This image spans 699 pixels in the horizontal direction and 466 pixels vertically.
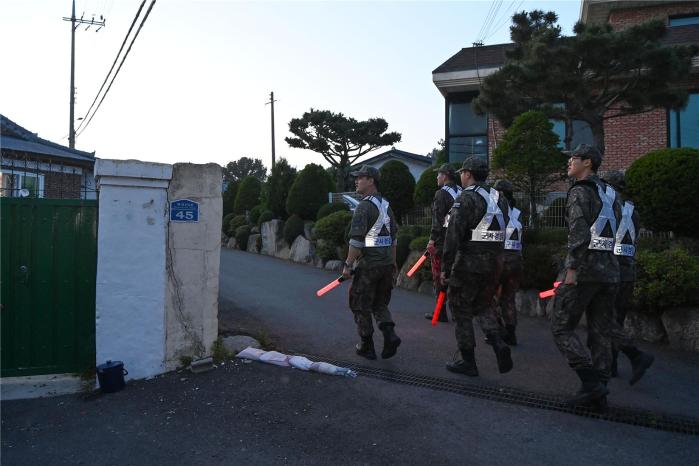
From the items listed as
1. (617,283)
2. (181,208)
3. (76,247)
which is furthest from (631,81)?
(76,247)

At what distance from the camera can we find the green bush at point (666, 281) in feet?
19.4

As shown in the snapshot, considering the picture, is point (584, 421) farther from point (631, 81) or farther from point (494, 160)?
point (631, 81)

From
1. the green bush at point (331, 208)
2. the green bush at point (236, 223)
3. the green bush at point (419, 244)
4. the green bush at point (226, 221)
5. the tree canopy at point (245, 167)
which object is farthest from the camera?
the tree canopy at point (245, 167)

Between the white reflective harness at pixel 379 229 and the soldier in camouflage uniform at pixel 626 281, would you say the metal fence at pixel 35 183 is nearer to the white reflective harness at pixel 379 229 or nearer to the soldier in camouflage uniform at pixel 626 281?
the white reflective harness at pixel 379 229

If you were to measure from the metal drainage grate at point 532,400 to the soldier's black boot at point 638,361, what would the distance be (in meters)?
0.52

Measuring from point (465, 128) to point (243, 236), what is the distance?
31.2ft

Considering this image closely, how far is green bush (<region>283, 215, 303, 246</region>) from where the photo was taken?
1666 cm

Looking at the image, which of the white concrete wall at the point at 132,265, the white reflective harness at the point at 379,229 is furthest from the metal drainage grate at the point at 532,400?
the white concrete wall at the point at 132,265

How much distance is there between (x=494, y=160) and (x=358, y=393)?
21.0ft

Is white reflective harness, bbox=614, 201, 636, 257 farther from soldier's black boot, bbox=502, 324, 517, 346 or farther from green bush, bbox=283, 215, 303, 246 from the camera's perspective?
green bush, bbox=283, 215, 303, 246

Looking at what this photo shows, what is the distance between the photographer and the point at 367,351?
5492 millimetres

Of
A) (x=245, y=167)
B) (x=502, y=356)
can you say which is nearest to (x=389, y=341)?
(x=502, y=356)

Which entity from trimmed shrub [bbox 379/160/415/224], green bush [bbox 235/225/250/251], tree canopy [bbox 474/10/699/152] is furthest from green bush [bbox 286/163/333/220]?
tree canopy [bbox 474/10/699/152]

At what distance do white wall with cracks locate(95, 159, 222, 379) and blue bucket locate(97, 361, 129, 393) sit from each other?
0.22 m
